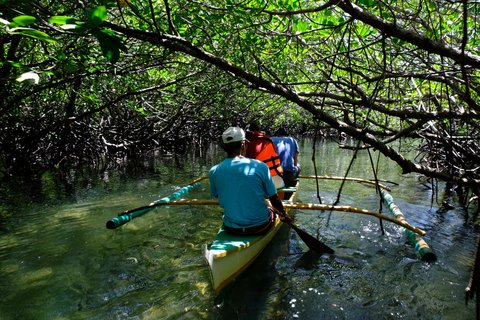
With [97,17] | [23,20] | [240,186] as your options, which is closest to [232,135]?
[240,186]

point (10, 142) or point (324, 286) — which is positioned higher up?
point (10, 142)

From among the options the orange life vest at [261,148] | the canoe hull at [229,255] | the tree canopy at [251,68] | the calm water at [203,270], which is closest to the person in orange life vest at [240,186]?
the canoe hull at [229,255]

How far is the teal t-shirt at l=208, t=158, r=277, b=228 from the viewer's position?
341cm

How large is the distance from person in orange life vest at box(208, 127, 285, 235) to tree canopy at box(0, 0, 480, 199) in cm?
72

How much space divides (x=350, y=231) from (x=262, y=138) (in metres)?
2.02

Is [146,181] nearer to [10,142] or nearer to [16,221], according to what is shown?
[16,221]

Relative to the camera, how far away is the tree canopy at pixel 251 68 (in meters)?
1.84

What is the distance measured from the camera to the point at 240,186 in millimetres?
3438

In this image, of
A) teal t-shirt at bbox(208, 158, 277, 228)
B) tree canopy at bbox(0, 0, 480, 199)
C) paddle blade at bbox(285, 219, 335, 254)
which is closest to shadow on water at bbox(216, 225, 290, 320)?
paddle blade at bbox(285, 219, 335, 254)

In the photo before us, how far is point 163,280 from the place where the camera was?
358 centimetres

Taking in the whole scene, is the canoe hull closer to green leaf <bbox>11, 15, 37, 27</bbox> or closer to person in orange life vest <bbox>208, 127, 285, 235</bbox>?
person in orange life vest <bbox>208, 127, 285, 235</bbox>

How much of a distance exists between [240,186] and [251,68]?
312cm

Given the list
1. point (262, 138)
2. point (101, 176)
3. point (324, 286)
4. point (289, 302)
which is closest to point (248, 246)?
point (289, 302)

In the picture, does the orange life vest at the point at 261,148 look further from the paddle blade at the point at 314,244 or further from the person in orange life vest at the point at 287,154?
the paddle blade at the point at 314,244
